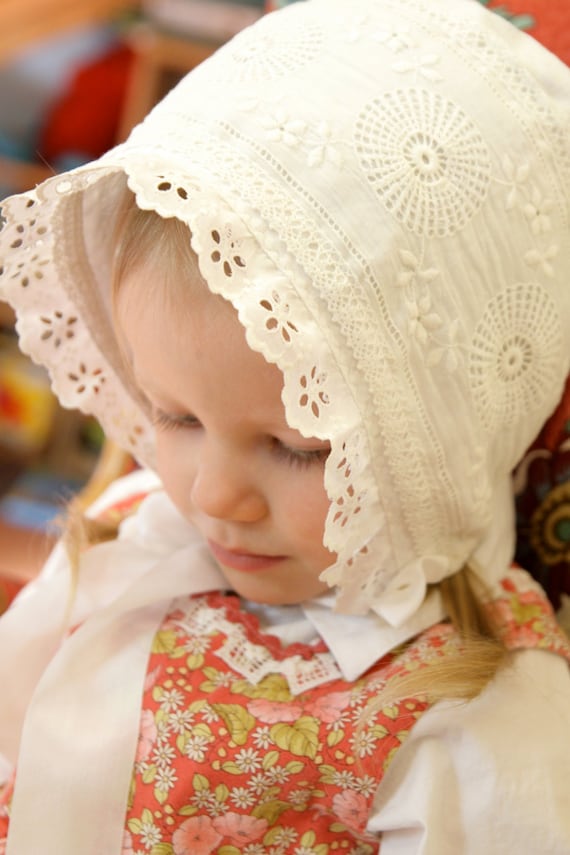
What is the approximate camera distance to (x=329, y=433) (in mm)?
634

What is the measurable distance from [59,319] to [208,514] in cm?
25

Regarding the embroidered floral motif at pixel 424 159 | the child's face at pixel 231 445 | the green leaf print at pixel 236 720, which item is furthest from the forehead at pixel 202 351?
the green leaf print at pixel 236 720

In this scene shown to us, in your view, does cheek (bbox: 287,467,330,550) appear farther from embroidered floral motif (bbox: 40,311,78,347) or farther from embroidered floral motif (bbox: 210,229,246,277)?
embroidered floral motif (bbox: 40,311,78,347)

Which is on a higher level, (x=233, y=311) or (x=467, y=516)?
(x=233, y=311)

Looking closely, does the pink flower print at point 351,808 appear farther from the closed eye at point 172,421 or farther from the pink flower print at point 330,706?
the closed eye at point 172,421

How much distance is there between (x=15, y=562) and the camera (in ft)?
4.13

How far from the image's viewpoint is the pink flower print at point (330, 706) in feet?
2.46

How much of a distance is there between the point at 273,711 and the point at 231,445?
203mm

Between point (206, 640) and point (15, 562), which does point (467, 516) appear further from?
point (15, 562)

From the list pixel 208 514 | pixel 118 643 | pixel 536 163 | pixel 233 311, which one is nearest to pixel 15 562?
pixel 118 643

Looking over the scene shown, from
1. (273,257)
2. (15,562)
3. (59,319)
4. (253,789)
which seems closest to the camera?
(273,257)

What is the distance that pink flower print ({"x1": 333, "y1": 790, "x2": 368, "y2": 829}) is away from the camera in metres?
0.73

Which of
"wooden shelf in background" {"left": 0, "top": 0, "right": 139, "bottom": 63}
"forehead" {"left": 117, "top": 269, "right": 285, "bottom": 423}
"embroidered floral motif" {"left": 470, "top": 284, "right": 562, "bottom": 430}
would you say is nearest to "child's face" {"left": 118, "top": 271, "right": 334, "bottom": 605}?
"forehead" {"left": 117, "top": 269, "right": 285, "bottom": 423}

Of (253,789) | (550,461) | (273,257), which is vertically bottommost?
(253,789)
